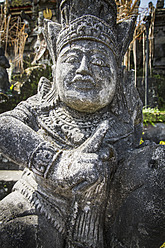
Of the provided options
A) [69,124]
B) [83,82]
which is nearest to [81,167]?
[69,124]

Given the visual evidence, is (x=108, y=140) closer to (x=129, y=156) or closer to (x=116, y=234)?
(x=129, y=156)

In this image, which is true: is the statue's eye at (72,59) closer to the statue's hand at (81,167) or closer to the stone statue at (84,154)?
the stone statue at (84,154)

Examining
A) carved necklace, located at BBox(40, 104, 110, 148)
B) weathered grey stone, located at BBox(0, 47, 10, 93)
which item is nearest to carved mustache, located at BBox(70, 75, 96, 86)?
carved necklace, located at BBox(40, 104, 110, 148)

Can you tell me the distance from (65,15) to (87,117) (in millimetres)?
900

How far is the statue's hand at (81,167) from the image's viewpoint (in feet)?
4.41

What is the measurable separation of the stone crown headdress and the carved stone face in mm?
64

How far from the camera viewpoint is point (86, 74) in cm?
169

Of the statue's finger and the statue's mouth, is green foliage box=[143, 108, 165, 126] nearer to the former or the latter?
the statue's mouth

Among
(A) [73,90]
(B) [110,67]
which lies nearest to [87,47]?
(B) [110,67]

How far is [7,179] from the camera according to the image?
9.08 ft

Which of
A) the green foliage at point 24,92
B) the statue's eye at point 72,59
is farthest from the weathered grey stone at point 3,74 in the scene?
the statue's eye at point 72,59

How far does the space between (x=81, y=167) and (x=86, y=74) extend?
764mm

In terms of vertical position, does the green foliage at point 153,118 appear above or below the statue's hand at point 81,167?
below

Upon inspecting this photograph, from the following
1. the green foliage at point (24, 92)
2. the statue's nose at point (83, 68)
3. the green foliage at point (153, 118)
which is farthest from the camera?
the green foliage at point (24, 92)
